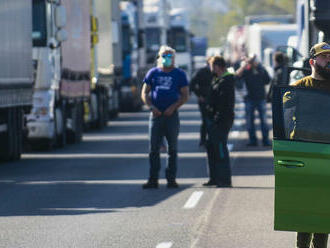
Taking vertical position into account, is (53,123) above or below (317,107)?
below

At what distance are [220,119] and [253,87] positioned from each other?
761cm

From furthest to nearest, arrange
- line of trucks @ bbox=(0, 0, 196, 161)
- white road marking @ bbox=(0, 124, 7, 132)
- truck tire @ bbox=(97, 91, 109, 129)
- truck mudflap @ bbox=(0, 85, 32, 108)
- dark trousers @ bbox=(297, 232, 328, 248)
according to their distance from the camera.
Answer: truck tire @ bbox=(97, 91, 109, 129), line of trucks @ bbox=(0, 0, 196, 161), white road marking @ bbox=(0, 124, 7, 132), truck mudflap @ bbox=(0, 85, 32, 108), dark trousers @ bbox=(297, 232, 328, 248)

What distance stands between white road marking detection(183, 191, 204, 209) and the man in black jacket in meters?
0.71

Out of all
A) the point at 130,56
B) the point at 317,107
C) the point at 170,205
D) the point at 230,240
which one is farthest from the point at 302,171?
the point at 130,56

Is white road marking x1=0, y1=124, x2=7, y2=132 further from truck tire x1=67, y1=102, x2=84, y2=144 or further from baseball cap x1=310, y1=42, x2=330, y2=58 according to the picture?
baseball cap x1=310, y1=42, x2=330, y2=58

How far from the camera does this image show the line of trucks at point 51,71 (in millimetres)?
20203

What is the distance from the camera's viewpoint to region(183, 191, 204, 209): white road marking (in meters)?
13.0

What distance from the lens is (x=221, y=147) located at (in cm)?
1517

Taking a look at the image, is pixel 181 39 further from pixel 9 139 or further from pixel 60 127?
pixel 9 139

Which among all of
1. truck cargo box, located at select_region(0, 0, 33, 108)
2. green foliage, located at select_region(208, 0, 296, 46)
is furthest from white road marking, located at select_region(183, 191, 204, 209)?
green foliage, located at select_region(208, 0, 296, 46)

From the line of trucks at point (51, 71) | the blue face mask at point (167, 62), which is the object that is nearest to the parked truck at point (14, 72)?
the line of trucks at point (51, 71)

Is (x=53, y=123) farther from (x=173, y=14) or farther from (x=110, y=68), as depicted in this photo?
(x=173, y=14)

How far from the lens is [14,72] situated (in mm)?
20188

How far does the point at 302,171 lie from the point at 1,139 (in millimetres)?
→ 12832
